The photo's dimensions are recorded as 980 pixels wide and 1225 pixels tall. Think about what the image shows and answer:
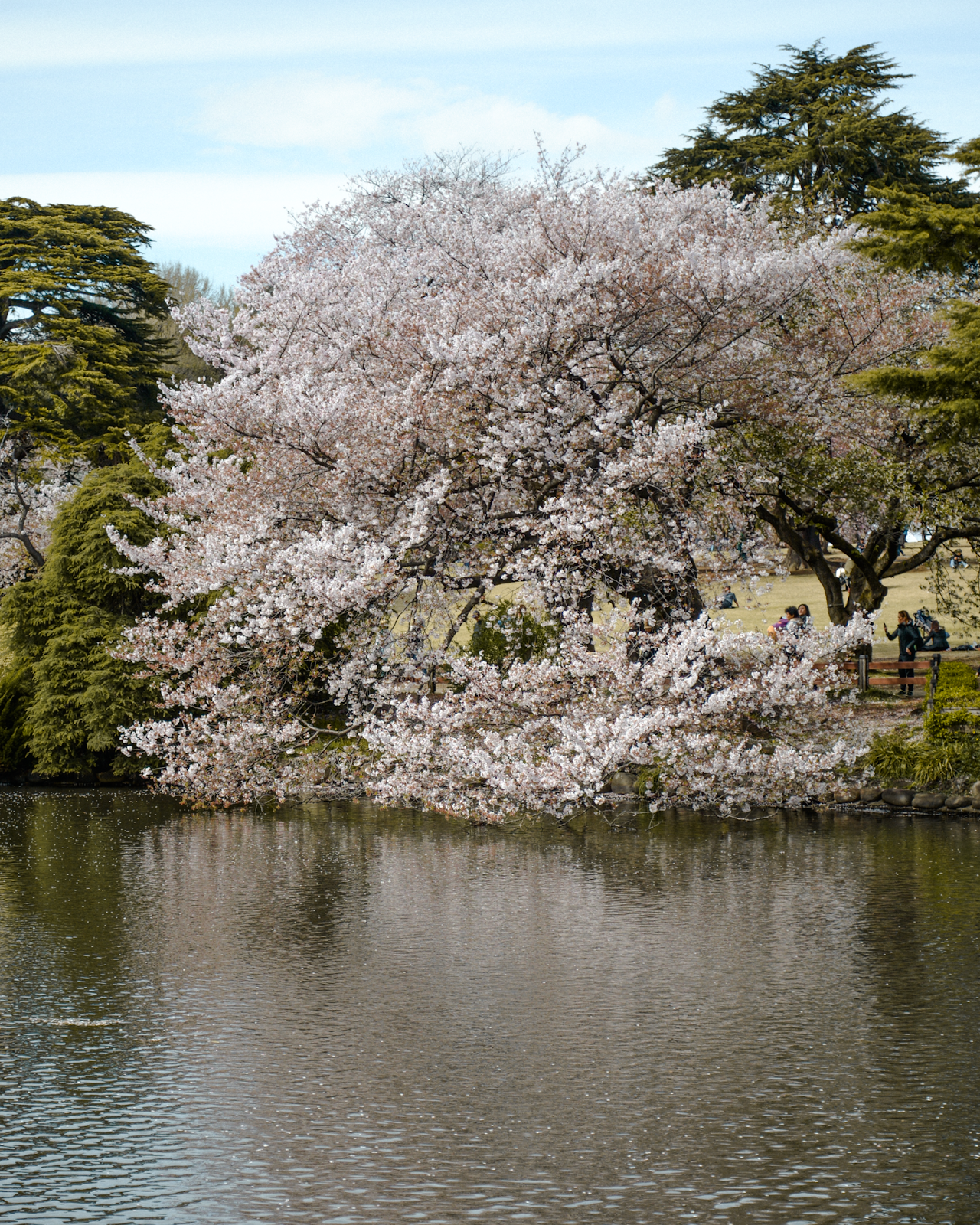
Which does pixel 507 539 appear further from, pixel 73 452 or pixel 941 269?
pixel 73 452

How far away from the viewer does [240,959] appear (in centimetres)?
1130

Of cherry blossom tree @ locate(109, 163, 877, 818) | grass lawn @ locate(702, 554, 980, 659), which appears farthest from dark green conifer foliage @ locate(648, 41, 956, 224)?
cherry blossom tree @ locate(109, 163, 877, 818)

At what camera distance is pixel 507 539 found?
2098 centimetres

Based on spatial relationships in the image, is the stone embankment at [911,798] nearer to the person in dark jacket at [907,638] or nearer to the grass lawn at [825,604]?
the person in dark jacket at [907,638]

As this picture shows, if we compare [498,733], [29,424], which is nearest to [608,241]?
[498,733]

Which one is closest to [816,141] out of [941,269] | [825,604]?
[825,604]

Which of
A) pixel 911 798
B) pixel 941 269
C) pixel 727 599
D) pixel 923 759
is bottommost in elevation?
pixel 911 798

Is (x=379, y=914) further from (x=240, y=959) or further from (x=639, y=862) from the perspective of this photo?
(x=639, y=862)

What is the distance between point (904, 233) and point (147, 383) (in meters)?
28.7

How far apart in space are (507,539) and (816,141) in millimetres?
29440

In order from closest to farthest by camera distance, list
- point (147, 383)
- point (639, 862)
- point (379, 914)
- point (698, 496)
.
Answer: point (379, 914) → point (639, 862) → point (698, 496) → point (147, 383)

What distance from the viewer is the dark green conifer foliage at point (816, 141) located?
143 ft

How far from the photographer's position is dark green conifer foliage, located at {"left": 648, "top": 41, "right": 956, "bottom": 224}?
143 feet

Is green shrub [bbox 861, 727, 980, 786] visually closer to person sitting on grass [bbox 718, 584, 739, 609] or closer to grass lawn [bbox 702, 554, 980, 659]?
person sitting on grass [bbox 718, 584, 739, 609]
